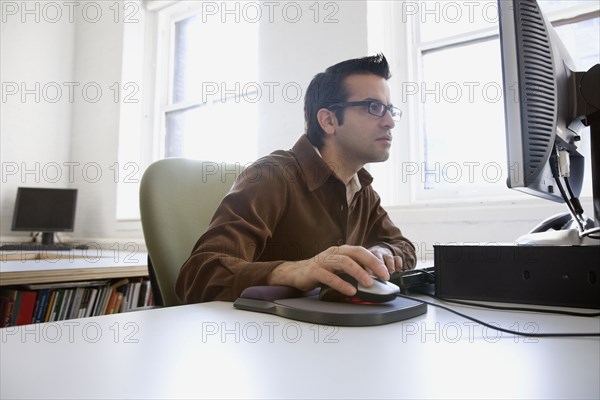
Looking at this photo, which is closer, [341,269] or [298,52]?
[341,269]

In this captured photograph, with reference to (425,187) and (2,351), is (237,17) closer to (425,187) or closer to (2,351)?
(425,187)

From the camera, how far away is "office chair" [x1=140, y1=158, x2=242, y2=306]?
49.4 inches

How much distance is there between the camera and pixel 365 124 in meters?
1.48

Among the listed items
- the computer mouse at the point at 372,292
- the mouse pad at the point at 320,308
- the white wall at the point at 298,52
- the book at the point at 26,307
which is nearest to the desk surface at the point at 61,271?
the book at the point at 26,307

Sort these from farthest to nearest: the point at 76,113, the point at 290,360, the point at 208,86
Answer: the point at 76,113, the point at 208,86, the point at 290,360

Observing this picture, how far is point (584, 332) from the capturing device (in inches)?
21.2

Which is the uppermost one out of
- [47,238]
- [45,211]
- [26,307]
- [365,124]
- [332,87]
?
[332,87]

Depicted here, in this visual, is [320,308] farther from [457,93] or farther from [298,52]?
[298,52]

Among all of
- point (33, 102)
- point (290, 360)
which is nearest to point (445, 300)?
point (290, 360)

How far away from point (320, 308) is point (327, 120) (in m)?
1.00

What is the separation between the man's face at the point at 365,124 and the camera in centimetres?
147

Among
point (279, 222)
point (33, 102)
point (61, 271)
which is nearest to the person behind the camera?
point (279, 222)

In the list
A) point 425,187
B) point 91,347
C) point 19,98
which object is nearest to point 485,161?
point 425,187

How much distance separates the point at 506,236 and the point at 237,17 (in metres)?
2.21
